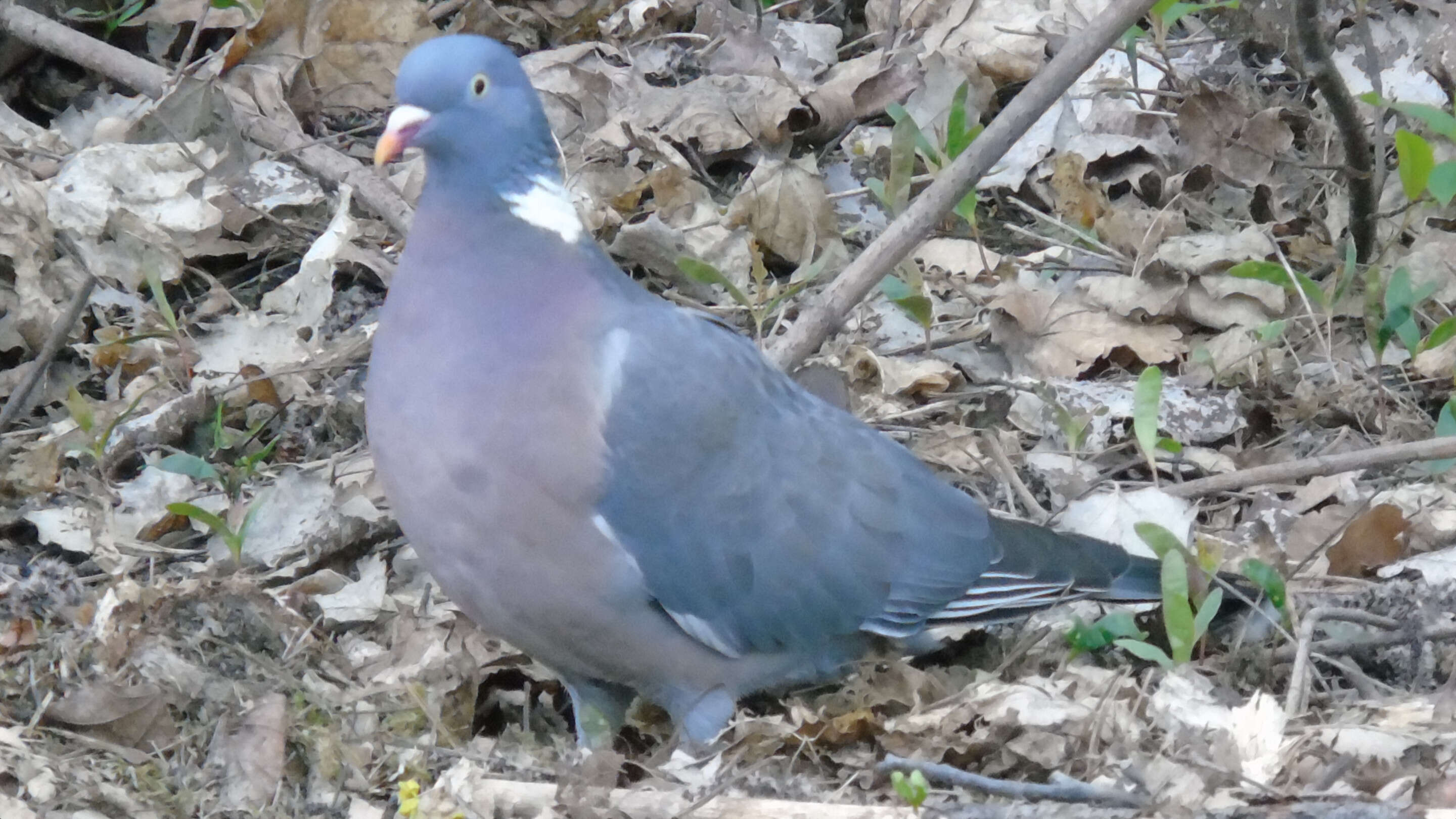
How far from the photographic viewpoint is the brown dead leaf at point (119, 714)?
2492 mm

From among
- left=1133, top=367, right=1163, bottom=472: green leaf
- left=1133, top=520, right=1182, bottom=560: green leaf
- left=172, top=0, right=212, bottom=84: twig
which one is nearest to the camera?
left=1133, top=520, right=1182, bottom=560: green leaf

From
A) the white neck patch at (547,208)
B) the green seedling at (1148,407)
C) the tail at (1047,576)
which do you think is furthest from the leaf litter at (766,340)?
the white neck patch at (547,208)

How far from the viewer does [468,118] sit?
2.45 meters

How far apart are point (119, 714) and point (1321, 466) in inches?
88.3

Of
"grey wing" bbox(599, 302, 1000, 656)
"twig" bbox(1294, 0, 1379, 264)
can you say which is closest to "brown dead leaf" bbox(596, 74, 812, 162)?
"twig" bbox(1294, 0, 1379, 264)

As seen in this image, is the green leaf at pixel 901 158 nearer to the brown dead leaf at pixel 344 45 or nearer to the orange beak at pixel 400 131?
the orange beak at pixel 400 131

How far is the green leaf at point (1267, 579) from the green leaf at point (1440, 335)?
86cm

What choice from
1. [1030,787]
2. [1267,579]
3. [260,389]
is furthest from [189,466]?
[1267,579]

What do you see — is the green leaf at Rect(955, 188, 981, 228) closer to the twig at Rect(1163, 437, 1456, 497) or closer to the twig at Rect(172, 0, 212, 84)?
the twig at Rect(1163, 437, 1456, 497)

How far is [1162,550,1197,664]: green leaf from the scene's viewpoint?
251cm

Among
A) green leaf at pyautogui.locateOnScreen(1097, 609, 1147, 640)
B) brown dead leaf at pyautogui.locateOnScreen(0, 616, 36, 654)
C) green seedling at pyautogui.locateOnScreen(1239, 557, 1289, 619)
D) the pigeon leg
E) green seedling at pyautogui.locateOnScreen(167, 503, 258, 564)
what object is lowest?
brown dead leaf at pyautogui.locateOnScreen(0, 616, 36, 654)

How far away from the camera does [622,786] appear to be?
8.00 feet

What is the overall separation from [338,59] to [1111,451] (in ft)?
8.54

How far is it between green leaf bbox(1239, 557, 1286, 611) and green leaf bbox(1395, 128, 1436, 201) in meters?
1.05
